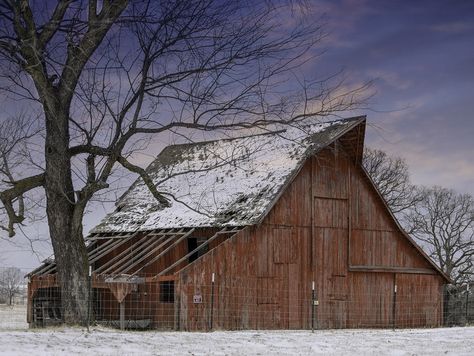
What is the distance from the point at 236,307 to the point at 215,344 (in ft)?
29.4

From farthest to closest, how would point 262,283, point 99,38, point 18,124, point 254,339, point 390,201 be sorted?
1. point 390,201
2. point 262,283
3. point 18,124
4. point 99,38
5. point 254,339

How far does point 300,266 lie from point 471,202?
29221 mm

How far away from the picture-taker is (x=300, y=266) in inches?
1176

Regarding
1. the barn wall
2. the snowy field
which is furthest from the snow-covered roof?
the snowy field

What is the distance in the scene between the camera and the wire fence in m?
26.6

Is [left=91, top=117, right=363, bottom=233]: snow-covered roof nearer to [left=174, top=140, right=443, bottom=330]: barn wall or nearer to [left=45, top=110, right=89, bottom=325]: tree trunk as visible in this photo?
[left=174, top=140, right=443, bottom=330]: barn wall

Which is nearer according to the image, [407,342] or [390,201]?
[407,342]

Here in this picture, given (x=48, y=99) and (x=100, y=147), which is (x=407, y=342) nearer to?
(x=100, y=147)

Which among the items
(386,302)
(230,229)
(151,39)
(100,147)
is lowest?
(386,302)

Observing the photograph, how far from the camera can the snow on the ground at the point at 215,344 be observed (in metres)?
16.2

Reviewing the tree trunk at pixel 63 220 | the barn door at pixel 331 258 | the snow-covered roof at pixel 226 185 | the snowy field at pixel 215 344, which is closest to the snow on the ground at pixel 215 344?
the snowy field at pixel 215 344

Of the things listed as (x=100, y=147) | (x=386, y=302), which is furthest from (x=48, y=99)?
(x=386, y=302)

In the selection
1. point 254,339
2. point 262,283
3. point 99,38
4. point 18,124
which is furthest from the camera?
point 262,283

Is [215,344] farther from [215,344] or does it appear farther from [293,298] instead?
[293,298]
